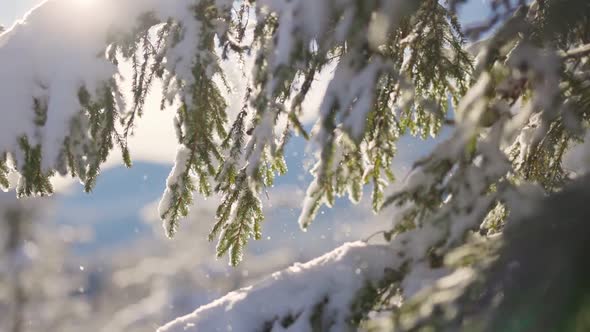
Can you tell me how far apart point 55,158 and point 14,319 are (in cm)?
1954

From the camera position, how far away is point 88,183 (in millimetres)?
3199

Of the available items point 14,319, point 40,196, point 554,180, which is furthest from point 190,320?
point 14,319

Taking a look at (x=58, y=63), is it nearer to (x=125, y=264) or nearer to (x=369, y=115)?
(x=369, y=115)

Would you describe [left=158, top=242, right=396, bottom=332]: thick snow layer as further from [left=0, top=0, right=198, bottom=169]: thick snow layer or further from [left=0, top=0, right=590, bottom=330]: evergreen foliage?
[left=0, top=0, right=198, bottom=169]: thick snow layer

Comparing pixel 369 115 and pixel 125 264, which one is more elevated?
pixel 125 264

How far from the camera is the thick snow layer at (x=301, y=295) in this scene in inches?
89.4

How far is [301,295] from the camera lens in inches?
94.8

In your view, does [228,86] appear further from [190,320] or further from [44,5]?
[190,320]

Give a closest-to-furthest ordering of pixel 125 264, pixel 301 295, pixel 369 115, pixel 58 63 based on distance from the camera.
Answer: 1. pixel 301 295
2. pixel 58 63
3. pixel 369 115
4. pixel 125 264

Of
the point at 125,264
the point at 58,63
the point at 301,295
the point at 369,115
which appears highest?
the point at 125,264

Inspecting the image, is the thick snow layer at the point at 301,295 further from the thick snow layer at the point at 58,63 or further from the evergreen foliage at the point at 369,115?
the thick snow layer at the point at 58,63

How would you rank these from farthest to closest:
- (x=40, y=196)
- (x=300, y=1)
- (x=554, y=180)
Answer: (x=554, y=180) < (x=40, y=196) < (x=300, y=1)

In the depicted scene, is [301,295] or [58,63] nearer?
[301,295]

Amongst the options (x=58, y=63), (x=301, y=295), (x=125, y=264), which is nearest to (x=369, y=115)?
(x=301, y=295)
